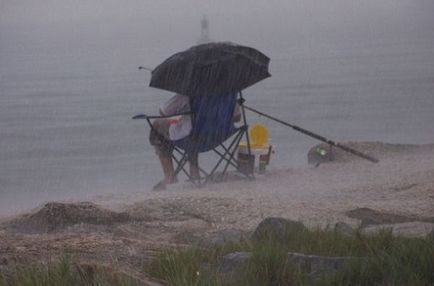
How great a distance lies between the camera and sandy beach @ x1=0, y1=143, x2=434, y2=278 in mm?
5048

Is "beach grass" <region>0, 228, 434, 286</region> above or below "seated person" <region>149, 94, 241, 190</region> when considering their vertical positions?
below

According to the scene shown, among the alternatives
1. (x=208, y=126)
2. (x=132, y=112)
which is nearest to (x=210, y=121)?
(x=208, y=126)

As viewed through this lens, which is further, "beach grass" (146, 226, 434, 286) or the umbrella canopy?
the umbrella canopy

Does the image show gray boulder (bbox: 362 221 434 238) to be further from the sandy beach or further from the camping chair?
the camping chair

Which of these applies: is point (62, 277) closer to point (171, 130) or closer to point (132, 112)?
point (171, 130)

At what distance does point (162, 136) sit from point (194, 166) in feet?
1.78

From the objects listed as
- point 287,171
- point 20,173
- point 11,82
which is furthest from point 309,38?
point 287,171

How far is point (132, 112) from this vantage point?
24281mm

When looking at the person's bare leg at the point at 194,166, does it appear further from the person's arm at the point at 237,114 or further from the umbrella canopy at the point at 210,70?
the umbrella canopy at the point at 210,70

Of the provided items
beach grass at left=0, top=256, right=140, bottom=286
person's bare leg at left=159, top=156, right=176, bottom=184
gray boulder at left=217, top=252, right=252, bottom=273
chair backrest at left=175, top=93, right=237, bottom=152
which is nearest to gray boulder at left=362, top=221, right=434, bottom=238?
gray boulder at left=217, top=252, right=252, bottom=273

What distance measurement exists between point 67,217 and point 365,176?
4.68m

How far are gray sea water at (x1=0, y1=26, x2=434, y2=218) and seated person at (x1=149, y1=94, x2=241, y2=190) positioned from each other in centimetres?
197

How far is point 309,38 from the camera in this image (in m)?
57.6

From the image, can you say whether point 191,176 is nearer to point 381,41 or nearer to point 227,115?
point 227,115
